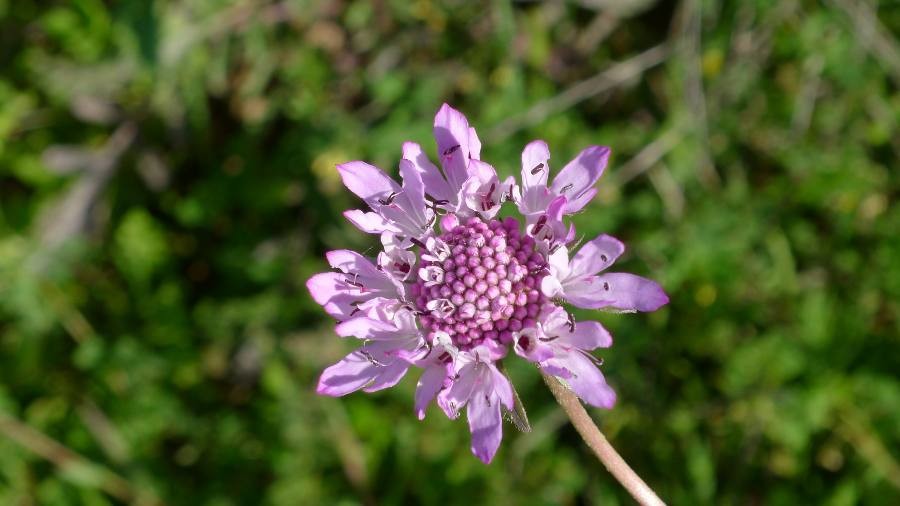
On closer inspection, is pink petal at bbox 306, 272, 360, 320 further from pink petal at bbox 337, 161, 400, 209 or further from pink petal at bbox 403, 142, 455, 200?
pink petal at bbox 403, 142, 455, 200

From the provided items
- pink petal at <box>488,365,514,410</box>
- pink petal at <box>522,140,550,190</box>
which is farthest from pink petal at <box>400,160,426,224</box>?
pink petal at <box>488,365,514,410</box>

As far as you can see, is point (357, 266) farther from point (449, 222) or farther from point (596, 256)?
point (596, 256)

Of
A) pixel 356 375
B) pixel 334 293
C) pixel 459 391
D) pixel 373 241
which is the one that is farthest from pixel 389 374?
pixel 373 241

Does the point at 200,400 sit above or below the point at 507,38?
below

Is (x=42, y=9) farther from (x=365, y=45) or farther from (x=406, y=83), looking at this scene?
(x=406, y=83)

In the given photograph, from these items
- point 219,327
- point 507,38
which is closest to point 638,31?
point 507,38
